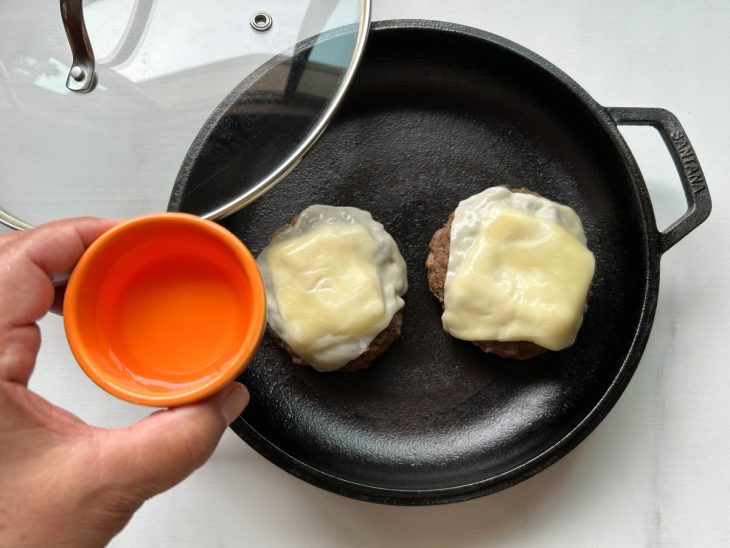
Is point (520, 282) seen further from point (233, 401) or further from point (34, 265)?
point (34, 265)

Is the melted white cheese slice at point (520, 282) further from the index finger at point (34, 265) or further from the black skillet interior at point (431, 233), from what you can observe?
the index finger at point (34, 265)

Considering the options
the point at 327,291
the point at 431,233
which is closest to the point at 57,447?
the point at 327,291

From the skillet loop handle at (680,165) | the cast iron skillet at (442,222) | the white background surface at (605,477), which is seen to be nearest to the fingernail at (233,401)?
the cast iron skillet at (442,222)

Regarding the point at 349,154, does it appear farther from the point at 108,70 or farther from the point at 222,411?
A: the point at 222,411

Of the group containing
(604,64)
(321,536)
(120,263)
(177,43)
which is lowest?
(321,536)

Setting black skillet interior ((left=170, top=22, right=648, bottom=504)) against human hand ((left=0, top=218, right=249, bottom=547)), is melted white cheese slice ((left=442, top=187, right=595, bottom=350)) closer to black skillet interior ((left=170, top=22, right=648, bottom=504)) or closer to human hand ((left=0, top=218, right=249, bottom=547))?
black skillet interior ((left=170, top=22, right=648, bottom=504))

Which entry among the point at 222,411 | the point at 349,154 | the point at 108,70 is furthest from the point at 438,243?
the point at 108,70
